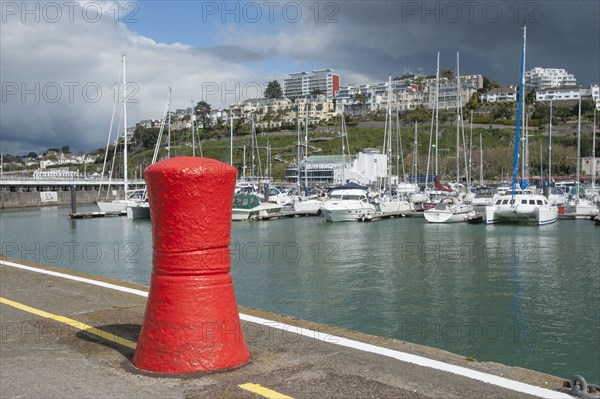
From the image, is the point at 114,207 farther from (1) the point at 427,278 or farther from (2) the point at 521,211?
(1) the point at 427,278

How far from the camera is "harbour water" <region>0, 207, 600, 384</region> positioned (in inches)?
573

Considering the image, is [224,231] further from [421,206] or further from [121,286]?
[421,206]

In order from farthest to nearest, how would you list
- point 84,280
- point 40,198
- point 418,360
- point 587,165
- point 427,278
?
point 587,165, point 40,198, point 427,278, point 84,280, point 418,360

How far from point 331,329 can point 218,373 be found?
224 centimetres

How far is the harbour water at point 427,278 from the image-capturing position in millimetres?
14562

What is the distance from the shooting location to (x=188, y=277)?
5.79 meters

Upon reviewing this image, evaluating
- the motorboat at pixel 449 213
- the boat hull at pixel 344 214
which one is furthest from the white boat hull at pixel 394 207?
the motorboat at pixel 449 213

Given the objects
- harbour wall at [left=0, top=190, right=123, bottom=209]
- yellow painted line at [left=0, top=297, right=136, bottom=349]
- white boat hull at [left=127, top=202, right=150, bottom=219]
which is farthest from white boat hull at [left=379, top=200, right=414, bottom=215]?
yellow painted line at [left=0, top=297, right=136, bottom=349]

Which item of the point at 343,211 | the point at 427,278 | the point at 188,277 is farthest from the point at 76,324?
the point at 343,211

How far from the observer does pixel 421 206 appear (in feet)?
213

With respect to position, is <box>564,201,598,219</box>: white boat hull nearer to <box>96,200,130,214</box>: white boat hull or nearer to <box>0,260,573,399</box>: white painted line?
<box>96,200,130,214</box>: white boat hull

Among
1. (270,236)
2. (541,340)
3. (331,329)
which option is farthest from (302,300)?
(270,236)

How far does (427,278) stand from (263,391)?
18552 millimetres

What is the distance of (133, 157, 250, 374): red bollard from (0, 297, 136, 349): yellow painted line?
116 cm
